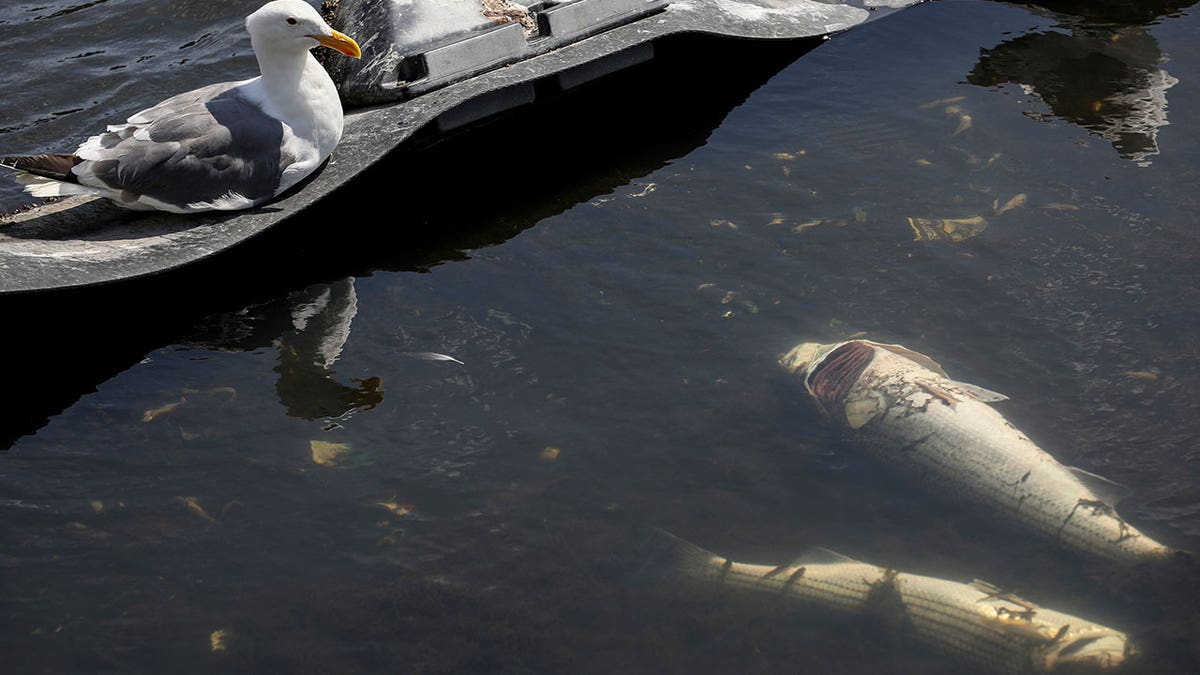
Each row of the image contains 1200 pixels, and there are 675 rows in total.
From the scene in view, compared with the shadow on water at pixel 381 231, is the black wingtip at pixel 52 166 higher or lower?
higher

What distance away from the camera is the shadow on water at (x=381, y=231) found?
5227 millimetres

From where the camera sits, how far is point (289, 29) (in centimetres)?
551

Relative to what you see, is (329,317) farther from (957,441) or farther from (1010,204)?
(1010,204)

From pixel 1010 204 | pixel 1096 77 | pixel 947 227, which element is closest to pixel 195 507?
pixel 947 227

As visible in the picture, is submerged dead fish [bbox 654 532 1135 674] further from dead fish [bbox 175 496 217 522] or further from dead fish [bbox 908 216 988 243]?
dead fish [bbox 908 216 988 243]

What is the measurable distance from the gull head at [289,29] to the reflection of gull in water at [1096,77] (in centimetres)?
405

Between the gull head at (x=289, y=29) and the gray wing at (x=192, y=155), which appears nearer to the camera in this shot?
the gray wing at (x=192, y=155)

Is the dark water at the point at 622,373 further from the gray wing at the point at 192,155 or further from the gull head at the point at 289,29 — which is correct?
the gull head at the point at 289,29

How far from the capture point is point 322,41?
18.4 feet

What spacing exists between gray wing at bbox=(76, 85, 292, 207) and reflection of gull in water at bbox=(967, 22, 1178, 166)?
4.43 m

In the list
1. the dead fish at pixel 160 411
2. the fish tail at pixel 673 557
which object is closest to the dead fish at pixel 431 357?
the dead fish at pixel 160 411

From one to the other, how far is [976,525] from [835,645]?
813mm

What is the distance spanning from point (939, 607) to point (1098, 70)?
468 cm

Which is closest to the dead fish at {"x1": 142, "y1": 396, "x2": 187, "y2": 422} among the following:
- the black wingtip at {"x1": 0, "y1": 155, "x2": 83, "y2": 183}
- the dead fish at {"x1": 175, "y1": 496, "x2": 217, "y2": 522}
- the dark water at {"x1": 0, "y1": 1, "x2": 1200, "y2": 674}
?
the dark water at {"x1": 0, "y1": 1, "x2": 1200, "y2": 674}
